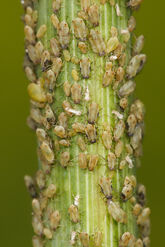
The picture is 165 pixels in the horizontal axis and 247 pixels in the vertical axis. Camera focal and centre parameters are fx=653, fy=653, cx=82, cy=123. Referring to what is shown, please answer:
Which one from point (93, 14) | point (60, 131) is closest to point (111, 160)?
point (60, 131)

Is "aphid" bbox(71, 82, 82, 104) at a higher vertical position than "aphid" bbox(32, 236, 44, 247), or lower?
higher

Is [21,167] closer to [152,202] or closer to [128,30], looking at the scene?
[152,202]

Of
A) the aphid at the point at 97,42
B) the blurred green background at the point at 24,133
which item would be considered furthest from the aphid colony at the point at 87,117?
the blurred green background at the point at 24,133

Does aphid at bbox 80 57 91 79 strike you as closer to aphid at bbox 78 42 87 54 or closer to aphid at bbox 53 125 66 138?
aphid at bbox 78 42 87 54

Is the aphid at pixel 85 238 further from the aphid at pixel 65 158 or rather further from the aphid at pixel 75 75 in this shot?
the aphid at pixel 75 75

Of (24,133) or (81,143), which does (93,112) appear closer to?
(81,143)

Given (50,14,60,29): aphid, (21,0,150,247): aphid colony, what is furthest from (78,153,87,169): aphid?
(50,14,60,29): aphid

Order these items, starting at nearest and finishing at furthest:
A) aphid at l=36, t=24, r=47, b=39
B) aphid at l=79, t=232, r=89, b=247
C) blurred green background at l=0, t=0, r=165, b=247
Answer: aphid at l=79, t=232, r=89, b=247 < aphid at l=36, t=24, r=47, b=39 < blurred green background at l=0, t=0, r=165, b=247
